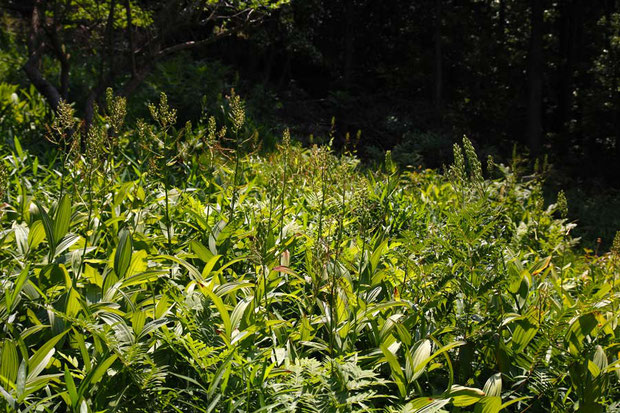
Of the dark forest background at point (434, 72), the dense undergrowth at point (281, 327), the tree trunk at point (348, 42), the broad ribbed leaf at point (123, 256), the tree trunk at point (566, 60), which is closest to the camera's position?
the dense undergrowth at point (281, 327)

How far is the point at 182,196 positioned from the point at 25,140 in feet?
9.84

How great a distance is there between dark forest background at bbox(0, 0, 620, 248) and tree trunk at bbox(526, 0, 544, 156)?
0.07ft

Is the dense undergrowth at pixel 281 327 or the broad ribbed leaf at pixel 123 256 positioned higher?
the broad ribbed leaf at pixel 123 256

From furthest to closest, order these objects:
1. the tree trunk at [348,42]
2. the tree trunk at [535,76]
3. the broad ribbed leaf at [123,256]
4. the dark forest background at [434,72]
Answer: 1. the tree trunk at [348,42]
2. the tree trunk at [535,76]
3. the dark forest background at [434,72]
4. the broad ribbed leaf at [123,256]

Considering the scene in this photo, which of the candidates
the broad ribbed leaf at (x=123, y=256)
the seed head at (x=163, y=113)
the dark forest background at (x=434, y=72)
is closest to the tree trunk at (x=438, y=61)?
the dark forest background at (x=434, y=72)

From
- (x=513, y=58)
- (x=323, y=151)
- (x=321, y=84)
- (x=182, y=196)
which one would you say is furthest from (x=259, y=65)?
(x=323, y=151)

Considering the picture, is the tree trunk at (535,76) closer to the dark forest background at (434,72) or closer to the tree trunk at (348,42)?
the dark forest background at (434,72)

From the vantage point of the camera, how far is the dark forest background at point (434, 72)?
10.9 meters

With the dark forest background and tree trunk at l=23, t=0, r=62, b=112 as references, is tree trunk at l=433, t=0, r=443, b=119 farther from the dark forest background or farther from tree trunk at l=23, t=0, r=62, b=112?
tree trunk at l=23, t=0, r=62, b=112

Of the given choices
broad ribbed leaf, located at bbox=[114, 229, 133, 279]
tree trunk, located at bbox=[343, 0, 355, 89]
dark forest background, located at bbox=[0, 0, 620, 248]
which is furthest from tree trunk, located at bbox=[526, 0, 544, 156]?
broad ribbed leaf, located at bbox=[114, 229, 133, 279]

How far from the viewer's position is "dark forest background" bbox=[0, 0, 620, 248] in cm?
1095

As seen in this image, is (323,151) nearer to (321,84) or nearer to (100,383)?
(100,383)

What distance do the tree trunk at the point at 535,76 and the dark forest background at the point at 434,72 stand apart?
2 cm

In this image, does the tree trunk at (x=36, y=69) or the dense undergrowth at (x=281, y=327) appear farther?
the tree trunk at (x=36, y=69)
